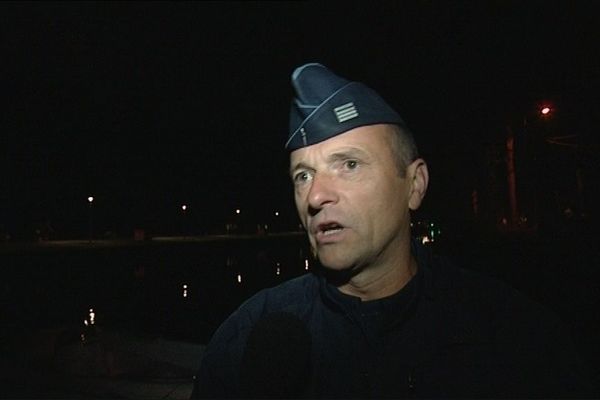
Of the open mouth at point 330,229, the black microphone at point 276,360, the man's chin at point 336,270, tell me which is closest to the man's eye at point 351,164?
the open mouth at point 330,229

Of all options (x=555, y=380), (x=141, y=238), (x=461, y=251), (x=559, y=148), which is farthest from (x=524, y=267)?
(x=141, y=238)

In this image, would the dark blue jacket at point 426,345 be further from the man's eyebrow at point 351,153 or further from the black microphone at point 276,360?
the man's eyebrow at point 351,153

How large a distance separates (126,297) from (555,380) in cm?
1578

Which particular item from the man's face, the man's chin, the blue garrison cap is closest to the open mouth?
the man's face

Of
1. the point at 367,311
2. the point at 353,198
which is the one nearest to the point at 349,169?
the point at 353,198

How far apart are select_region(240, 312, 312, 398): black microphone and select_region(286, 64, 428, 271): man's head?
1.10ft

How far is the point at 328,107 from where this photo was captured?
1.99m

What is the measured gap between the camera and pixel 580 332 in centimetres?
855

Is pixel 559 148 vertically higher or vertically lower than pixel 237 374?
higher

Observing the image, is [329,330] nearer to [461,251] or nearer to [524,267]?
[524,267]

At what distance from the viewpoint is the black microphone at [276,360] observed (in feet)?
6.10

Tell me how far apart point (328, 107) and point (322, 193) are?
1.22 feet

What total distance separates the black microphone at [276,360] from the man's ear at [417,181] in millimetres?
791

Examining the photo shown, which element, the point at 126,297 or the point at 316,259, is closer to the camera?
the point at 316,259
